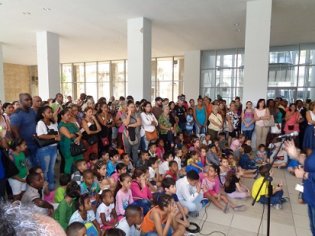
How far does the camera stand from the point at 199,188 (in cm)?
353

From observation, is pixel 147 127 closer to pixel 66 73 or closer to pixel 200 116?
pixel 200 116

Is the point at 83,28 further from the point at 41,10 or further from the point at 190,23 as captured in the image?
the point at 190,23

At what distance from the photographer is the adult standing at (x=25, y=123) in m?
3.67

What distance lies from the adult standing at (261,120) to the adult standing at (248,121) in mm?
96

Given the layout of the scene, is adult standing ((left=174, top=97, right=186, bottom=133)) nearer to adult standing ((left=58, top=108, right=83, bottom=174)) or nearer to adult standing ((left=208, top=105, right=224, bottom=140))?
adult standing ((left=208, top=105, right=224, bottom=140))

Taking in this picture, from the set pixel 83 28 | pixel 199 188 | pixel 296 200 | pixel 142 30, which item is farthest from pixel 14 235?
pixel 83 28

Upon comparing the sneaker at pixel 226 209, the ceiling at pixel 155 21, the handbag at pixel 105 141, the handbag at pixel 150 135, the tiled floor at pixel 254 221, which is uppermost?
the ceiling at pixel 155 21

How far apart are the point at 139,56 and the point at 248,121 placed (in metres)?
3.45

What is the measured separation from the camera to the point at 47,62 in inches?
333

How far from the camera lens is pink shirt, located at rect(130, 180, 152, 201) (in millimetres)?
3336

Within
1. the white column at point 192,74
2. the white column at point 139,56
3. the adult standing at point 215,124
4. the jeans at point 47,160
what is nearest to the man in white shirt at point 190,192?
the jeans at point 47,160

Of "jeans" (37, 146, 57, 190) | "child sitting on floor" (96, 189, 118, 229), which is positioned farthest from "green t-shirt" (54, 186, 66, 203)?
"jeans" (37, 146, 57, 190)

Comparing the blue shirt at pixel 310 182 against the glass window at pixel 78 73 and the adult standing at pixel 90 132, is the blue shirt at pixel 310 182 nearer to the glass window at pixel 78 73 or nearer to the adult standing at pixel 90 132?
the adult standing at pixel 90 132

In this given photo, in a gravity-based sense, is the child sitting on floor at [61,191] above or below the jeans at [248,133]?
below
